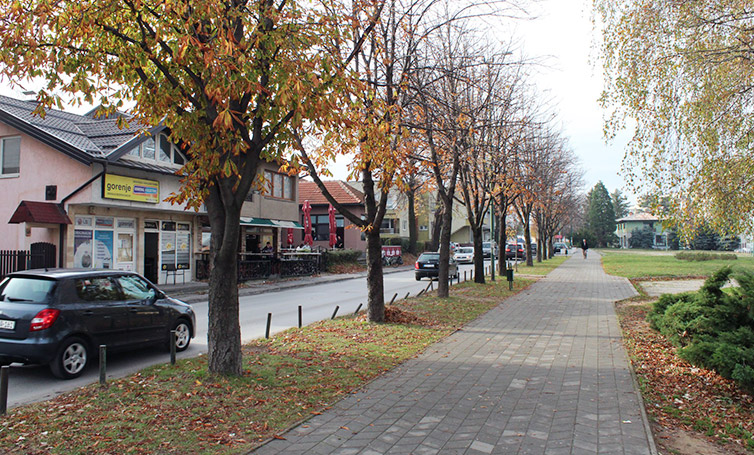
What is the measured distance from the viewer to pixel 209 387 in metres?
6.05

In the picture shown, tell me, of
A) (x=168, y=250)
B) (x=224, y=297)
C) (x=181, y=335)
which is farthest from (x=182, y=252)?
(x=224, y=297)

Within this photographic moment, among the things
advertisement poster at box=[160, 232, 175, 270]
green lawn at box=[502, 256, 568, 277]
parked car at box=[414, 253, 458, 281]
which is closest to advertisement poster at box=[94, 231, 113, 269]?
advertisement poster at box=[160, 232, 175, 270]

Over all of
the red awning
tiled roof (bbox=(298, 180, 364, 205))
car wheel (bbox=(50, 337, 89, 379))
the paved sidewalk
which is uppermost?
tiled roof (bbox=(298, 180, 364, 205))

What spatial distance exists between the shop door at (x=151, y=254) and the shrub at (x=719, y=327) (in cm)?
1872

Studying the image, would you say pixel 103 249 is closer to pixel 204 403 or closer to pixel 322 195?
pixel 204 403

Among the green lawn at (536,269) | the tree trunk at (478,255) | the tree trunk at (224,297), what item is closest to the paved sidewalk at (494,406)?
the tree trunk at (224,297)

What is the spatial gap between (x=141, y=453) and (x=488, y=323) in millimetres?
8635

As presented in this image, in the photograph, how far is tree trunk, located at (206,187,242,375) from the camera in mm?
6449

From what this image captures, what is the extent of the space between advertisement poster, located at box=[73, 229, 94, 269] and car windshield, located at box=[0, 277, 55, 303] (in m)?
11.9

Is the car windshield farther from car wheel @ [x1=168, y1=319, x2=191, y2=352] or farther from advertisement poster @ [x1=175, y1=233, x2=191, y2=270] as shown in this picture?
advertisement poster @ [x1=175, y1=233, x2=191, y2=270]

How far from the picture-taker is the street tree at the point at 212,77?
5.93m

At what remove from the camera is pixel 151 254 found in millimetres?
21703

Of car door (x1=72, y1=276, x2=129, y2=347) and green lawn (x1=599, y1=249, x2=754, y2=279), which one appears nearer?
car door (x1=72, y1=276, x2=129, y2=347)

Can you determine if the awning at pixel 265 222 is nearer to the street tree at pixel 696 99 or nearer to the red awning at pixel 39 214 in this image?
the red awning at pixel 39 214
